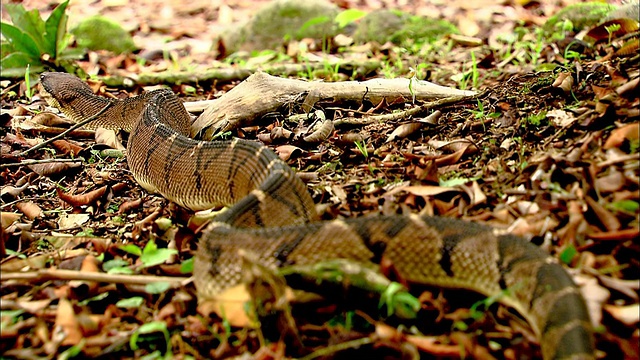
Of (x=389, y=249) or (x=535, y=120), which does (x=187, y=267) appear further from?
(x=535, y=120)

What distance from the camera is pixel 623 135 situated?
371 cm

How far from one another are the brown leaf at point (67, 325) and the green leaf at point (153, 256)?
525mm

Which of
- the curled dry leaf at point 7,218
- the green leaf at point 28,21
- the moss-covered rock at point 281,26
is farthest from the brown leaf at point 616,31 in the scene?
the green leaf at point 28,21

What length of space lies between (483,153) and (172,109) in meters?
3.53

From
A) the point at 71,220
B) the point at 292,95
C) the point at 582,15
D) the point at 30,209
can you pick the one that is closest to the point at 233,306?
the point at 71,220

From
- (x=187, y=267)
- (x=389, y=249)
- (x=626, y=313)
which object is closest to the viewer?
(x=626, y=313)

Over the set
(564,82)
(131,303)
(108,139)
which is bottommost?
(108,139)

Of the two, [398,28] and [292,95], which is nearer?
[292,95]

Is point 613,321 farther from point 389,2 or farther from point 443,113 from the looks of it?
point 389,2

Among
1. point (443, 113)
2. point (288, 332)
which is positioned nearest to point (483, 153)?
point (443, 113)

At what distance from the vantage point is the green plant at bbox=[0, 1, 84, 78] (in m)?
7.76

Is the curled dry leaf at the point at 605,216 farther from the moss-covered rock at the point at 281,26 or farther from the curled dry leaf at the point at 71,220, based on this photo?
the moss-covered rock at the point at 281,26

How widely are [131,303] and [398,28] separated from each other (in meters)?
6.71

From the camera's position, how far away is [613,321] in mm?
2854
